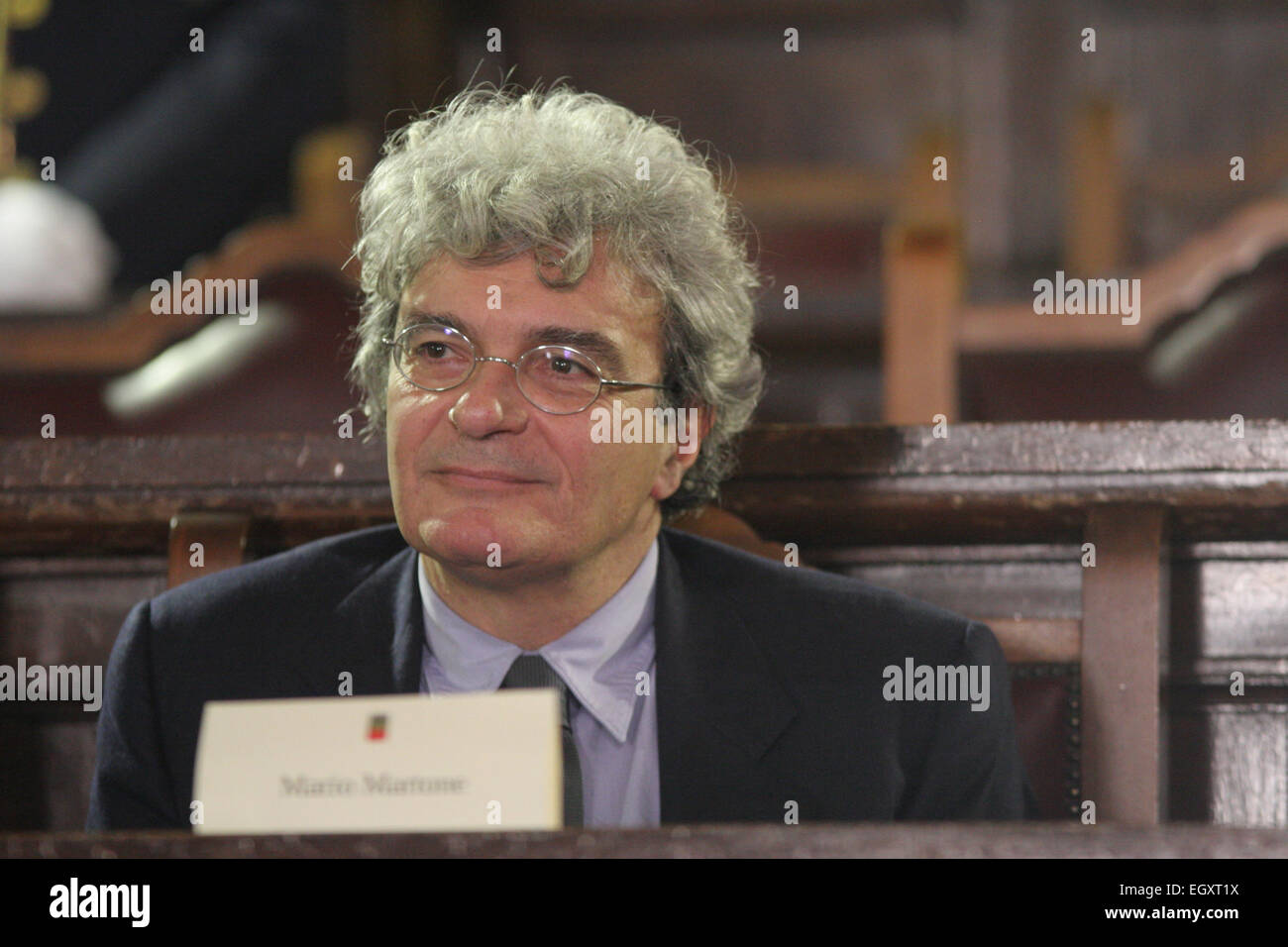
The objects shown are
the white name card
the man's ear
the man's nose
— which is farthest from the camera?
the man's ear

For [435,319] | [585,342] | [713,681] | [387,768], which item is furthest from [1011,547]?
[387,768]

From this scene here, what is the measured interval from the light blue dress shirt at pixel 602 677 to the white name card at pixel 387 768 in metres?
0.31

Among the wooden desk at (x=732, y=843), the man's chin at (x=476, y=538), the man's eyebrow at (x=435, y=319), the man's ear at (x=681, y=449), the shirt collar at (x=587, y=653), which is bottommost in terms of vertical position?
the wooden desk at (x=732, y=843)

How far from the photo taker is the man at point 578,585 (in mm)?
1049

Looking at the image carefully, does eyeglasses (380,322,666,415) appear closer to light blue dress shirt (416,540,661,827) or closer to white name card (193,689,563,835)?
light blue dress shirt (416,540,661,827)

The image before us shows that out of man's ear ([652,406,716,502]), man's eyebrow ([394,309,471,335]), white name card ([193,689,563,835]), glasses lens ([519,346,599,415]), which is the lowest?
white name card ([193,689,563,835])

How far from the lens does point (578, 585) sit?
1108mm

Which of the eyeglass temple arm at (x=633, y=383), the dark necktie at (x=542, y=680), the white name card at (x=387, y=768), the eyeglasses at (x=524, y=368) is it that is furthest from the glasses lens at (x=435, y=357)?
the white name card at (x=387, y=768)

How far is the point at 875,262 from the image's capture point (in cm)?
288

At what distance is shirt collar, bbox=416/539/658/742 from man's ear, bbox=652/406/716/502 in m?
0.08

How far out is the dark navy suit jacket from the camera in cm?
106

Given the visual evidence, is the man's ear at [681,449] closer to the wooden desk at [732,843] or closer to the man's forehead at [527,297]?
the man's forehead at [527,297]

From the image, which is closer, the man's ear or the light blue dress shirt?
the light blue dress shirt

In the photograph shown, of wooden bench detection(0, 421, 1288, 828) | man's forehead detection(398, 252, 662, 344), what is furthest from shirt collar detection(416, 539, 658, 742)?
man's forehead detection(398, 252, 662, 344)
